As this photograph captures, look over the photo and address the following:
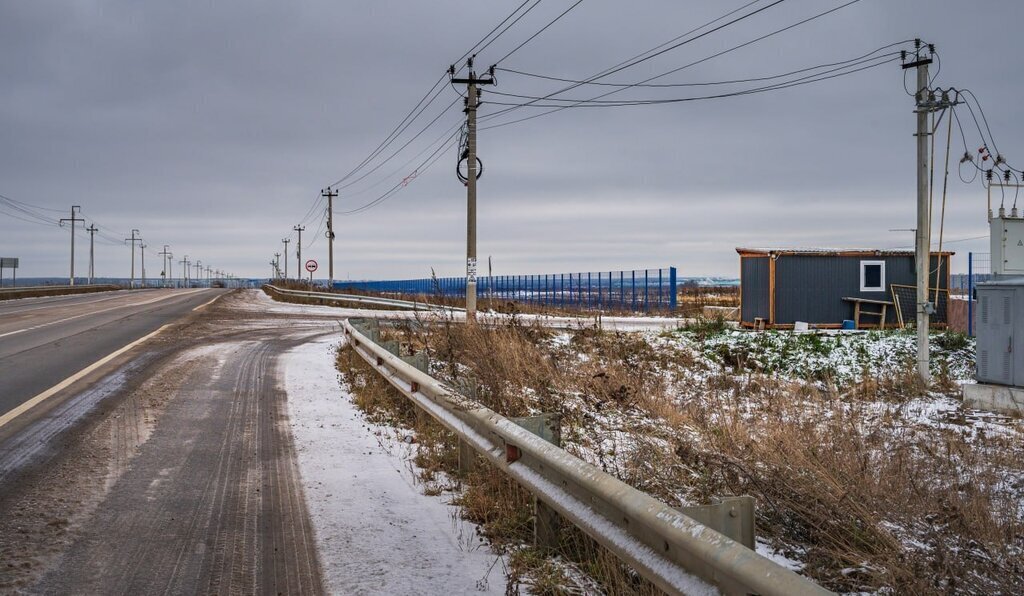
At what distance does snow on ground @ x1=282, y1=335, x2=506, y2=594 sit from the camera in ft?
13.0

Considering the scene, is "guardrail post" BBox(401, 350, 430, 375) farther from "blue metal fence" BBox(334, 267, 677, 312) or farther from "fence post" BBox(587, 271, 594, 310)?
"fence post" BBox(587, 271, 594, 310)

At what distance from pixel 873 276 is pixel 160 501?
967 inches


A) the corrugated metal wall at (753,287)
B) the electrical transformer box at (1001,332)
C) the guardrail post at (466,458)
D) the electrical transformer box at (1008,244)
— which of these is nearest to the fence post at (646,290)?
the corrugated metal wall at (753,287)

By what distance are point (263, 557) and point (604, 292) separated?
39204 mm

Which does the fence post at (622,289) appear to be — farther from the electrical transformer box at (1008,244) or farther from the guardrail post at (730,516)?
the guardrail post at (730,516)

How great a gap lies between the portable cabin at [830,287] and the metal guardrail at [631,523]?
20753mm

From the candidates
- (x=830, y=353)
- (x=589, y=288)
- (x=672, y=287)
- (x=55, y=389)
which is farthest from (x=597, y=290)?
(x=55, y=389)

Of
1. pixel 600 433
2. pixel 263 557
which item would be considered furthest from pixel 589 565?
pixel 600 433

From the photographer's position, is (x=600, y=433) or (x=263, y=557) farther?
(x=600, y=433)

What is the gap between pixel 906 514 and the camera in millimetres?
4848

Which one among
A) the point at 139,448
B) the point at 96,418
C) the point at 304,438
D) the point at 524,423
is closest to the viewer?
the point at 524,423

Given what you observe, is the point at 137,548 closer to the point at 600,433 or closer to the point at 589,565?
the point at 589,565

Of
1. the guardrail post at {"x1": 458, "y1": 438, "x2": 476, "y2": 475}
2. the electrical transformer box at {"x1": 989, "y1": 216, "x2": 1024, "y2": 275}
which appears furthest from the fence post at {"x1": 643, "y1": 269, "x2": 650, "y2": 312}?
→ the guardrail post at {"x1": 458, "y1": 438, "x2": 476, "y2": 475}

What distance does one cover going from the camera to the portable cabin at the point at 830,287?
2411cm
